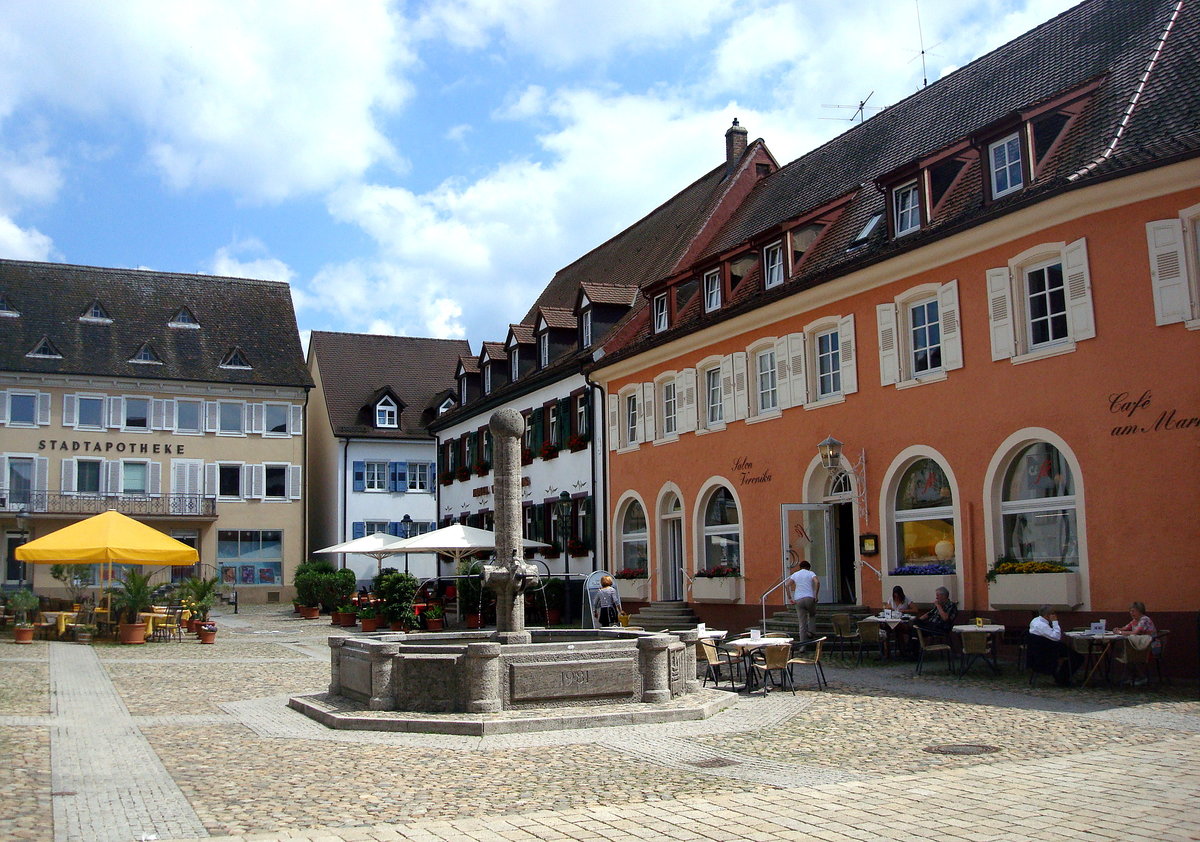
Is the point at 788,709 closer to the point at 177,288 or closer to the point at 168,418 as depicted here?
the point at 168,418

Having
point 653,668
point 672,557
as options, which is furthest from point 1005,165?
point 672,557

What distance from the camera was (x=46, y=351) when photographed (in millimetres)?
46688

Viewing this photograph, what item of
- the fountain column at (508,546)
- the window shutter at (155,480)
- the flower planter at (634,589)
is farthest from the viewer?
the window shutter at (155,480)

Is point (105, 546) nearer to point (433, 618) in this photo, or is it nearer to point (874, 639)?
point (433, 618)

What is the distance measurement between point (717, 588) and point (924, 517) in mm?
6138

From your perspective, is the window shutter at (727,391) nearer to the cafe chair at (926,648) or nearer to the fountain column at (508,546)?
the cafe chair at (926,648)

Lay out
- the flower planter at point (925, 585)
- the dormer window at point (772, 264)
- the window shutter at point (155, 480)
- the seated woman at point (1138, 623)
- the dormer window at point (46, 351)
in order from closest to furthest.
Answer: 1. the seated woman at point (1138, 623)
2. the flower planter at point (925, 585)
3. the dormer window at point (772, 264)
4. the dormer window at point (46, 351)
5. the window shutter at point (155, 480)

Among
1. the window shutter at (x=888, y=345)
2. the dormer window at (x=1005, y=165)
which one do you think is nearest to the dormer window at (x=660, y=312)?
the window shutter at (x=888, y=345)

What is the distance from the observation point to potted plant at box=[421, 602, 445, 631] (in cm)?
2939

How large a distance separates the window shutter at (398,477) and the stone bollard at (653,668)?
38.8 meters

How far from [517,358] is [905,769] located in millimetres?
27748

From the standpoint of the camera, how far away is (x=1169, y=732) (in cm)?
1080

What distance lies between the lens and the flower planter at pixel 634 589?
27.9 metres

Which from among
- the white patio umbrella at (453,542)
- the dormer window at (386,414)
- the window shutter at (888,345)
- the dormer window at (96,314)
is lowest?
the white patio umbrella at (453,542)
